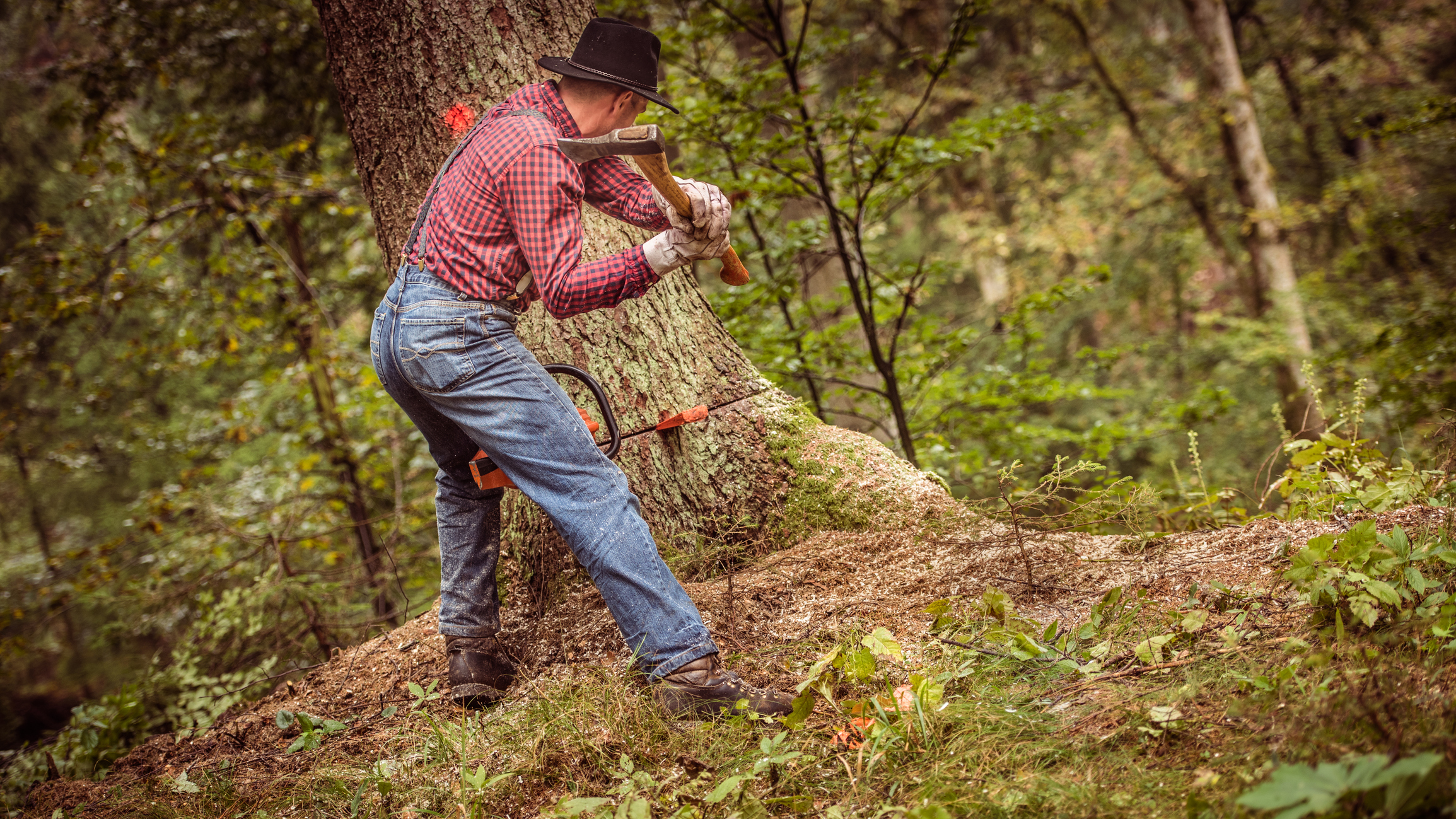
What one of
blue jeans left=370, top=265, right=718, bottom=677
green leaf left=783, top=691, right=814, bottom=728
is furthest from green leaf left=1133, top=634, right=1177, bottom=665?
blue jeans left=370, top=265, right=718, bottom=677

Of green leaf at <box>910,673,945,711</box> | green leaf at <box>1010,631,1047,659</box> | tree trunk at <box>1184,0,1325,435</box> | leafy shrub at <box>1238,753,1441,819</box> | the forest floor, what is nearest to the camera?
leafy shrub at <box>1238,753,1441,819</box>

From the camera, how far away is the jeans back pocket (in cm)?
202

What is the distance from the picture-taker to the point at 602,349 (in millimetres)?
2842

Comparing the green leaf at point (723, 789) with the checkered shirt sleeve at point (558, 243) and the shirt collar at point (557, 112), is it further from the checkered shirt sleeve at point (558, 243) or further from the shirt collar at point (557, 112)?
the shirt collar at point (557, 112)

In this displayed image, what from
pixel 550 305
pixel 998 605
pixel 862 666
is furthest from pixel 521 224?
pixel 998 605

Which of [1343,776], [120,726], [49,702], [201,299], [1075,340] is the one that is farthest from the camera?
[1075,340]

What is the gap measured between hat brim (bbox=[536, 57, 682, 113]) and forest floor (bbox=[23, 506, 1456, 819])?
1.50m

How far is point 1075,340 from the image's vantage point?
13344 millimetres

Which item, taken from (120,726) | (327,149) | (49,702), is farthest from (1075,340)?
(49,702)

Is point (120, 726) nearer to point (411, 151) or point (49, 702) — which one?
point (411, 151)

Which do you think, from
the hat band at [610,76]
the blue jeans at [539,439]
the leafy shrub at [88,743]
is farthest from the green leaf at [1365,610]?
the leafy shrub at [88,743]

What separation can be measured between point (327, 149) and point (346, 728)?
6607mm

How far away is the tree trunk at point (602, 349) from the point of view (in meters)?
2.80

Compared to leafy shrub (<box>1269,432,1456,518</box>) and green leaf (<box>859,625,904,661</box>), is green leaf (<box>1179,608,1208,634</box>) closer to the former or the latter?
green leaf (<box>859,625,904,661</box>)
